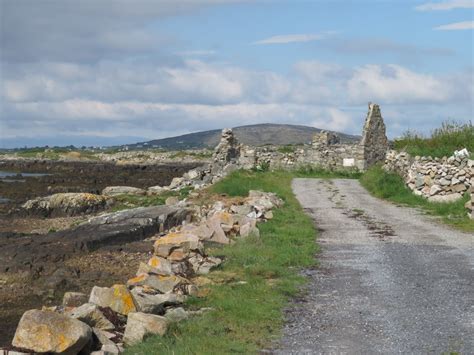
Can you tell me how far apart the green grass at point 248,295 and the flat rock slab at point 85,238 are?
4.65 m

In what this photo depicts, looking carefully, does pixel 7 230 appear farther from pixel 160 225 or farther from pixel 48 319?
pixel 48 319

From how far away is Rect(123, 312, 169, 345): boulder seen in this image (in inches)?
334

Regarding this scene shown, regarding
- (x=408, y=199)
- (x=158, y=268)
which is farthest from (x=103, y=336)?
(x=408, y=199)

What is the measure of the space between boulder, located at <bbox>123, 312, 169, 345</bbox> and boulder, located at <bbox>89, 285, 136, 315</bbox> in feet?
2.75

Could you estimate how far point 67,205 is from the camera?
110 feet

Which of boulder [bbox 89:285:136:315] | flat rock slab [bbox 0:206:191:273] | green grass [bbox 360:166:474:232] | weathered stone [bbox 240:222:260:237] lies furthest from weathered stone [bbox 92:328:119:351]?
green grass [bbox 360:166:474:232]

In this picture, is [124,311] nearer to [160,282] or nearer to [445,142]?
[160,282]

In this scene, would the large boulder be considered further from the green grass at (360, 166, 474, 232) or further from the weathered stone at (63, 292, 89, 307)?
the weathered stone at (63, 292, 89, 307)

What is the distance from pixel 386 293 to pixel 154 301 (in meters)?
3.54

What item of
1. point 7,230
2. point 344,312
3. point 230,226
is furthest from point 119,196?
point 344,312

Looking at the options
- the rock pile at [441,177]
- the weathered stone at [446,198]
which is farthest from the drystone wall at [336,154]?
the weathered stone at [446,198]

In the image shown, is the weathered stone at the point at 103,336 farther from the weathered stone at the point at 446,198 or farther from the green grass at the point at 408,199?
the weathered stone at the point at 446,198

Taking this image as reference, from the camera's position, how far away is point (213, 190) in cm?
2817

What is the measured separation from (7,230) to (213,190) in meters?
8.28
